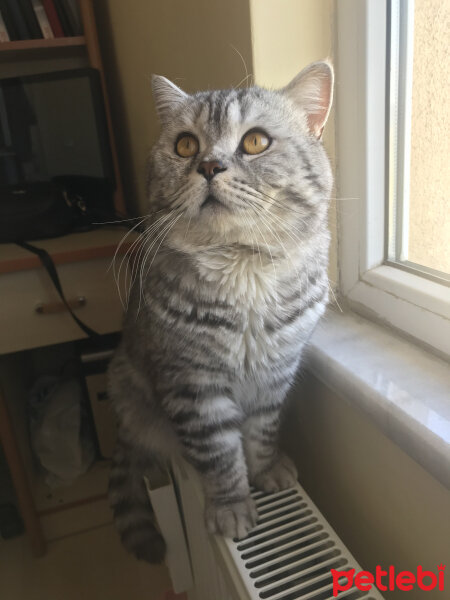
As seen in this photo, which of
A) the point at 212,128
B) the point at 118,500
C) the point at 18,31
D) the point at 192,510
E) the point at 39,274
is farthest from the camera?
the point at 18,31

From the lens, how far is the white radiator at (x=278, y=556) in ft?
1.80

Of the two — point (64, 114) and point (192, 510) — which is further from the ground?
point (64, 114)

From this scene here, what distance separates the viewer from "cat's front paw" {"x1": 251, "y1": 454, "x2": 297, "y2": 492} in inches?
29.8

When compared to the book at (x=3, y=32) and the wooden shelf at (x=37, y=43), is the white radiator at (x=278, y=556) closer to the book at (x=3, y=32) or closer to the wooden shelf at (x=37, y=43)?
the wooden shelf at (x=37, y=43)

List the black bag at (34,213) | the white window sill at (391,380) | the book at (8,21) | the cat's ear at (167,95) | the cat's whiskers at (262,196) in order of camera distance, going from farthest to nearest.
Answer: the book at (8,21) → the black bag at (34,213) → the cat's ear at (167,95) → the cat's whiskers at (262,196) → the white window sill at (391,380)

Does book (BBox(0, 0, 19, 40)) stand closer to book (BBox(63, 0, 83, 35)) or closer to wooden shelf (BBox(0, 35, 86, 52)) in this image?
wooden shelf (BBox(0, 35, 86, 52))

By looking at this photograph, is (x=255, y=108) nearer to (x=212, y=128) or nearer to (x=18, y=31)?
(x=212, y=128)

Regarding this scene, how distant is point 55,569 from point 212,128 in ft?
4.17

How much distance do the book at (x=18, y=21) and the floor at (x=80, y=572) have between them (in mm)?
1558

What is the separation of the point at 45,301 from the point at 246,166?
758 millimetres

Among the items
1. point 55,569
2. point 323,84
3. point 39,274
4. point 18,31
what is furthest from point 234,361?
point 18,31

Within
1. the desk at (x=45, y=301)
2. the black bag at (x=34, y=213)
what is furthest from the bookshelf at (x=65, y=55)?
the desk at (x=45, y=301)

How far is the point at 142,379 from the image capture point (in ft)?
2.93

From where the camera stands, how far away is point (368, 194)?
0.74m
